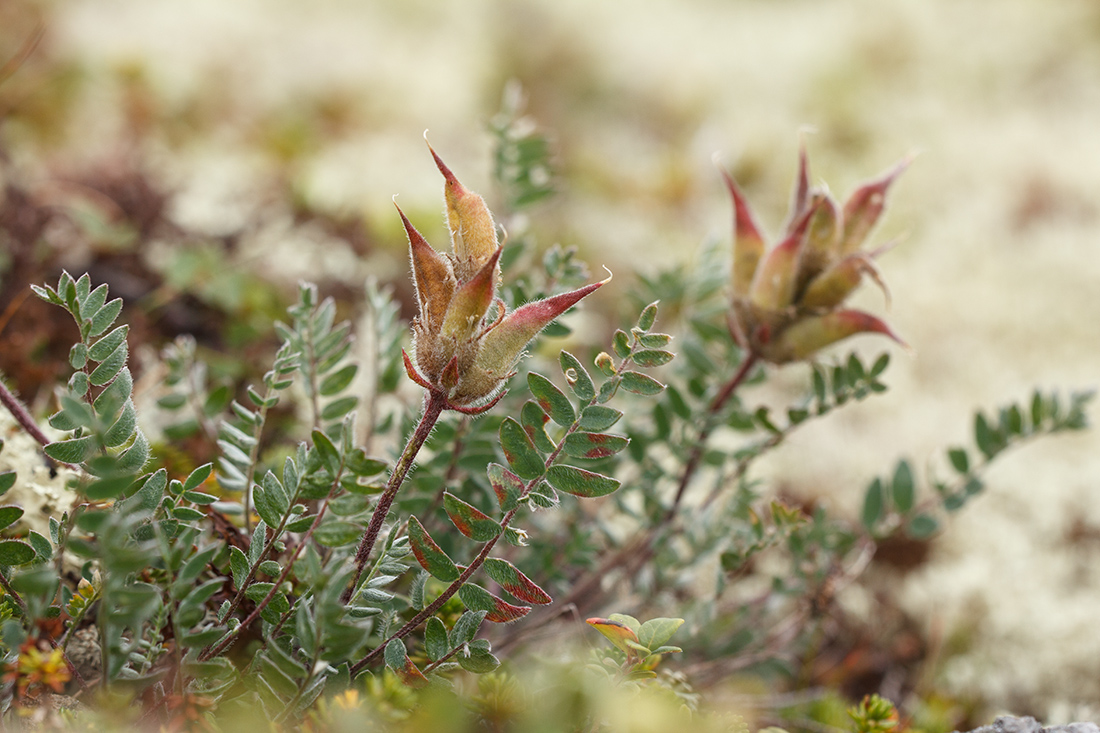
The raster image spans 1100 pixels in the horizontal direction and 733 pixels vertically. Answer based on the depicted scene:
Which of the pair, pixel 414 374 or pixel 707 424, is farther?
pixel 707 424

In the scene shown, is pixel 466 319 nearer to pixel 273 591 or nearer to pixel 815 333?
pixel 273 591

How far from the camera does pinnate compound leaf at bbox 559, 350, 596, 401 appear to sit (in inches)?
26.0

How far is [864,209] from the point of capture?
0.96 meters

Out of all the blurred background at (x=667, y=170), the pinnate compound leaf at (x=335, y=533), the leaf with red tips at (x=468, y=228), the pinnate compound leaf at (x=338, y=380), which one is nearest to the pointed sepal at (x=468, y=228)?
the leaf with red tips at (x=468, y=228)

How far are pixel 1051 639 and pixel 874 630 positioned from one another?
1.00ft

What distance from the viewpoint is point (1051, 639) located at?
4.72 ft

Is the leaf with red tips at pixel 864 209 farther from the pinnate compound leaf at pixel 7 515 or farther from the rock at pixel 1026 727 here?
the pinnate compound leaf at pixel 7 515

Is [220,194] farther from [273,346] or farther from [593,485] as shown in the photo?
[593,485]

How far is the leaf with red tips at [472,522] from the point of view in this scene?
26.2 inches

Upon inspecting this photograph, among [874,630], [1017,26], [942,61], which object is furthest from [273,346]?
→ [1017,26]

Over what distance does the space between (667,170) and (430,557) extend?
276cm

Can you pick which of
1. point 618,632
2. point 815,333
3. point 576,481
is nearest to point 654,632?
point 618,632

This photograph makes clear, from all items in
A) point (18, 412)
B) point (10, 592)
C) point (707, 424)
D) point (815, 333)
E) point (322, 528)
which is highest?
point (815, 333)

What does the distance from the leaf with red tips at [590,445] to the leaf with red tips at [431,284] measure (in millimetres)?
152
